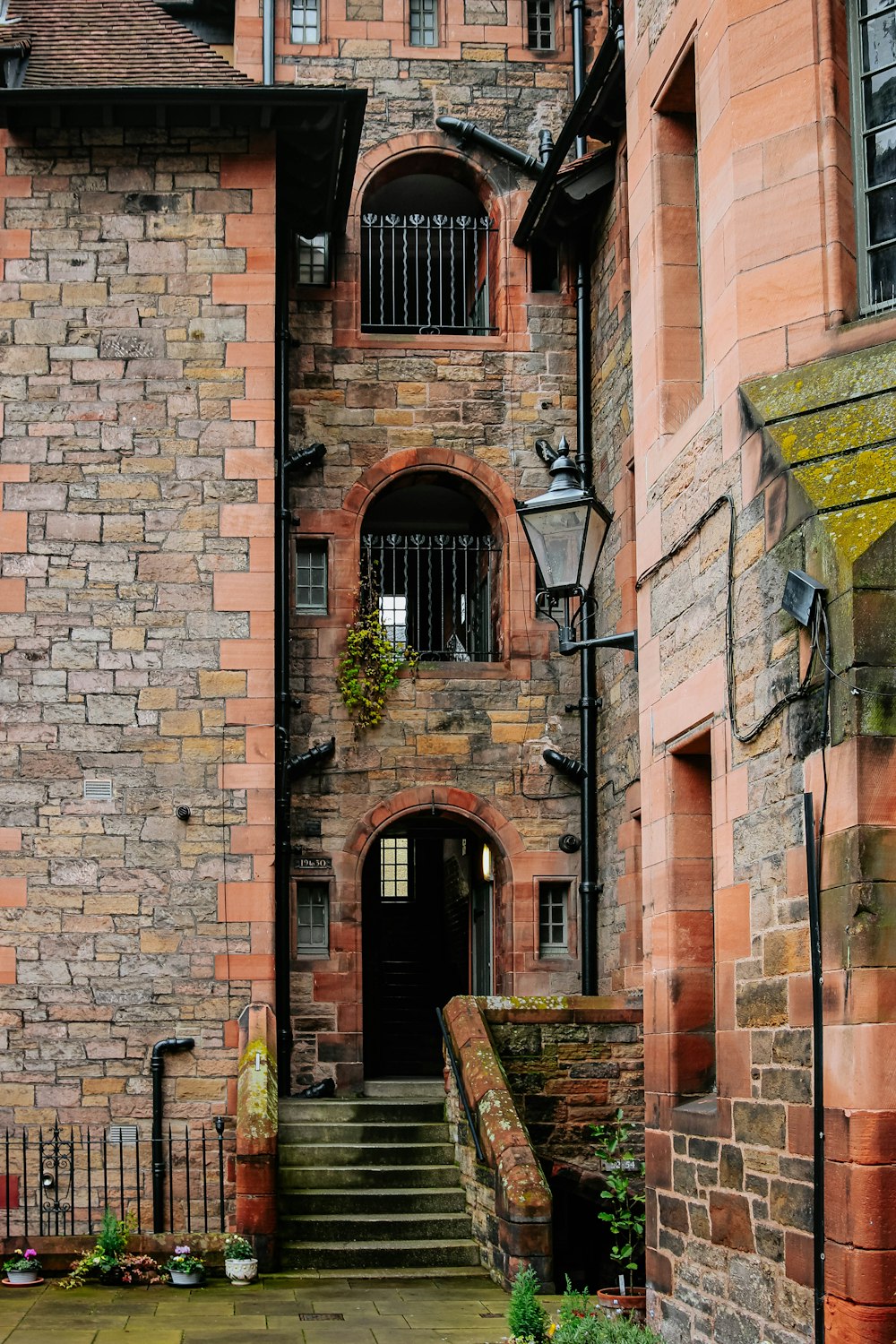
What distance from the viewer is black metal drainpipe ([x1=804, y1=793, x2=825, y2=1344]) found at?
234 inches

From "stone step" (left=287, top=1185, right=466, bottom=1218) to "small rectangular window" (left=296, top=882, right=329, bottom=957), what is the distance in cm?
299

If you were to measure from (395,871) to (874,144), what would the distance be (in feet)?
50.9

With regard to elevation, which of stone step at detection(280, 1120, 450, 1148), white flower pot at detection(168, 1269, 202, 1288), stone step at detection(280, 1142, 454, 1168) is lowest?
white flower pot at detection(168, 1269, 202, 1288)

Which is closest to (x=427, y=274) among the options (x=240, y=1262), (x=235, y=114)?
(x=235, y=114)

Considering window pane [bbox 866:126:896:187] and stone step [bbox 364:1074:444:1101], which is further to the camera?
stone step [bbox 364:1074:444:1101]

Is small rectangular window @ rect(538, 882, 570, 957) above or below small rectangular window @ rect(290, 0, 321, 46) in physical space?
below

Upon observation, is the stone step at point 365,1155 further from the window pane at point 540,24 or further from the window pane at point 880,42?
the window pane at point 540,24

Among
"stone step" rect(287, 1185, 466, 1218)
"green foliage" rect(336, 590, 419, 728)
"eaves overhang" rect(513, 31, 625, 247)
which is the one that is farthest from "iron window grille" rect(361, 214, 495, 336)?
"stone step" rect(287, 1185, 466, 1218)

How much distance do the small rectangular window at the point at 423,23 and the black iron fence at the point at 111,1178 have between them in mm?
9422

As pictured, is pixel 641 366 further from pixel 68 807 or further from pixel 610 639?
pixel 68 807

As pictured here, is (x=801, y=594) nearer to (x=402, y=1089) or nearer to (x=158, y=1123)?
(x=158, y=1123)

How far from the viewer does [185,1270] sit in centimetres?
1041

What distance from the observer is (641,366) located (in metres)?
8.82

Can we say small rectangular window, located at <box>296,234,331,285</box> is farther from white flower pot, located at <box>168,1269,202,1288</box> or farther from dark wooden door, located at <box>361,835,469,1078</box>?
white flower pot, located at <box>168,1269,202,1288</box>
